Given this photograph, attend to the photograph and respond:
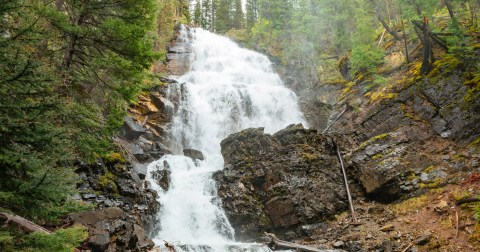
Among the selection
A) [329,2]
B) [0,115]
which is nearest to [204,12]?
[329,2]

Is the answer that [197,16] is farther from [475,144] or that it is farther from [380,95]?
[475,144]

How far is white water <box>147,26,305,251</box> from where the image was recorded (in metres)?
15.1

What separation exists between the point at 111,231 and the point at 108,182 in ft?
11.1

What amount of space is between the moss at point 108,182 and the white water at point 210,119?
2826mm

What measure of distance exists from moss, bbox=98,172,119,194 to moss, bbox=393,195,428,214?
11.8 m

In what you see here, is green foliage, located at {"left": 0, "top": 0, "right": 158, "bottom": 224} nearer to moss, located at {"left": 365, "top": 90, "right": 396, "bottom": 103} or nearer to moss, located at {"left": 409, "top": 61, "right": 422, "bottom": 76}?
moss, located at {"left": 365, "top": 90, "right": 396, "bottom": 103}

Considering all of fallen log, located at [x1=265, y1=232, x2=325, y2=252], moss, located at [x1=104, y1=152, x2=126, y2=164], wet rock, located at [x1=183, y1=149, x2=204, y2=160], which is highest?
wet rock, located at [x1=183, y1=149, x2=204, y2=160]

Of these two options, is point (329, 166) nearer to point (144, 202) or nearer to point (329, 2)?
point (144, 202)

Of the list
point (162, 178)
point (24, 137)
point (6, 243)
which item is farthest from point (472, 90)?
point (6, 243)

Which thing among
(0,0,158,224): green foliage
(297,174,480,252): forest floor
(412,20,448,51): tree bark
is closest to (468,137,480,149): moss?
(297,174,480,252): forest floor

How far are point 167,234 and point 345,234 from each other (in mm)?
7846

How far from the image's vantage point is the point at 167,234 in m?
14.4

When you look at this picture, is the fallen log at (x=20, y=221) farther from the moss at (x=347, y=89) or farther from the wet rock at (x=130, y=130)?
the moss at (x=347, y=89)

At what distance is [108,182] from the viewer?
42.1 feet
